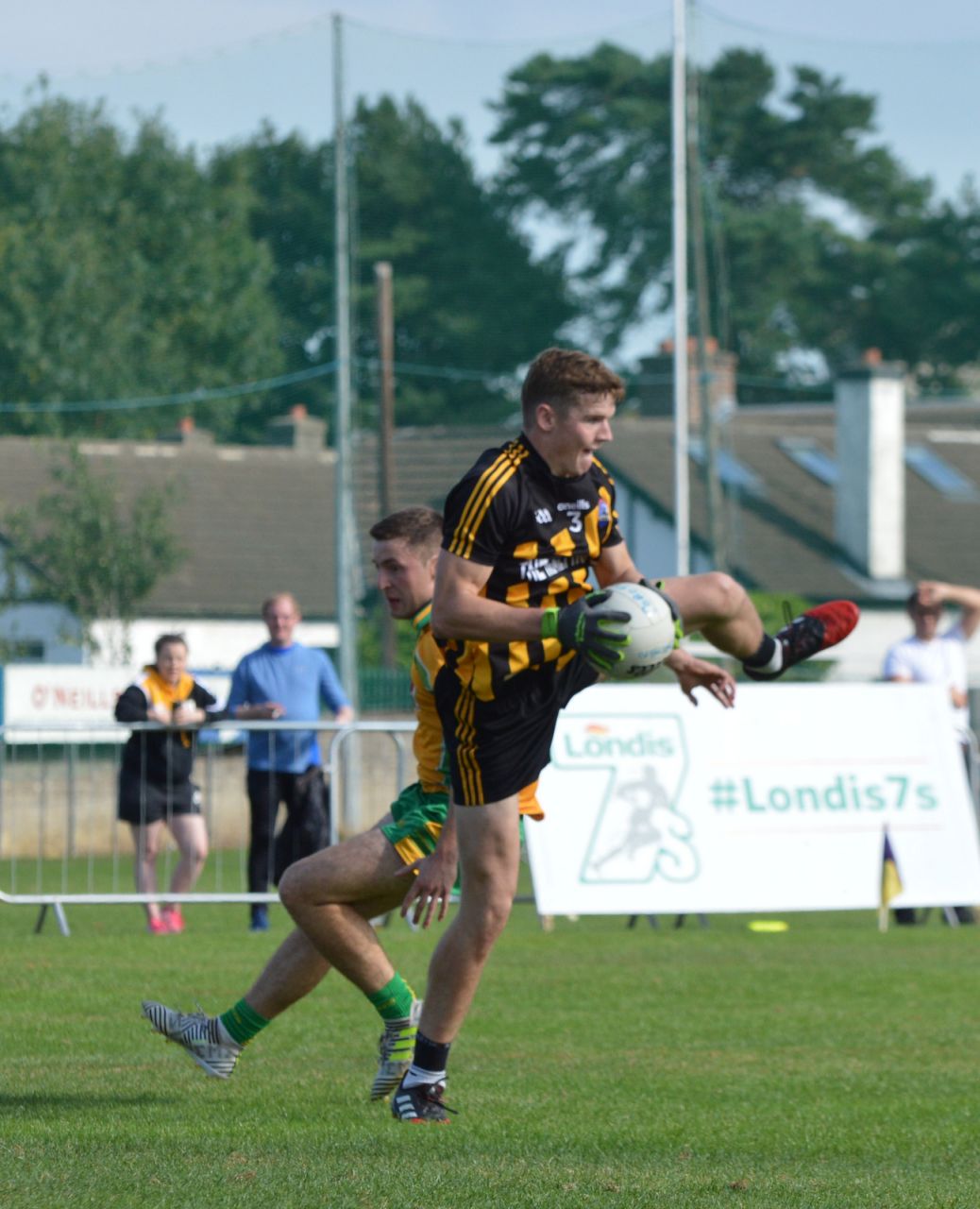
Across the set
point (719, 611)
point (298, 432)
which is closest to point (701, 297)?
point (298, 432)

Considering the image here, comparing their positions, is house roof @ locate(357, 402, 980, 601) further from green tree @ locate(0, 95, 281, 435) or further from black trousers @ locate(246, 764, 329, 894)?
black trousers @ locate(246, 764, 329, 894)

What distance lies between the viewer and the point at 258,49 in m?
29.1

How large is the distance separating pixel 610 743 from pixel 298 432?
3108 cm

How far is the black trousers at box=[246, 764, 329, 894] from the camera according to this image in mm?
14242

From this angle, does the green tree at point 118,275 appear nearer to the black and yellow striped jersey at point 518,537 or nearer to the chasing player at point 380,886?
the chasing player at point 380,886

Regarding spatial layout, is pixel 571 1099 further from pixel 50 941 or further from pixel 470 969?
pixel 50 941

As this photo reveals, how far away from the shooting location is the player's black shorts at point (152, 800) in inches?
558

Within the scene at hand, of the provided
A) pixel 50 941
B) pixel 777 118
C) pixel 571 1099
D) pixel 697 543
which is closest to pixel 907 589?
pixel 697 543

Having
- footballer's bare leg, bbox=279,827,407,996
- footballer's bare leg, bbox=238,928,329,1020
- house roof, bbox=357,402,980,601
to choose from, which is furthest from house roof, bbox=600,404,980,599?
footballer's bare leg, bbox=279,827,407,996

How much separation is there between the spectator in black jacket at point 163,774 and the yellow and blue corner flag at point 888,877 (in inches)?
177

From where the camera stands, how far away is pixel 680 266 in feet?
104

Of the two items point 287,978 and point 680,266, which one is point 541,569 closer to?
point 287,978

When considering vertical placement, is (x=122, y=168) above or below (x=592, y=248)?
above

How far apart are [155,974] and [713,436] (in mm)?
24990
